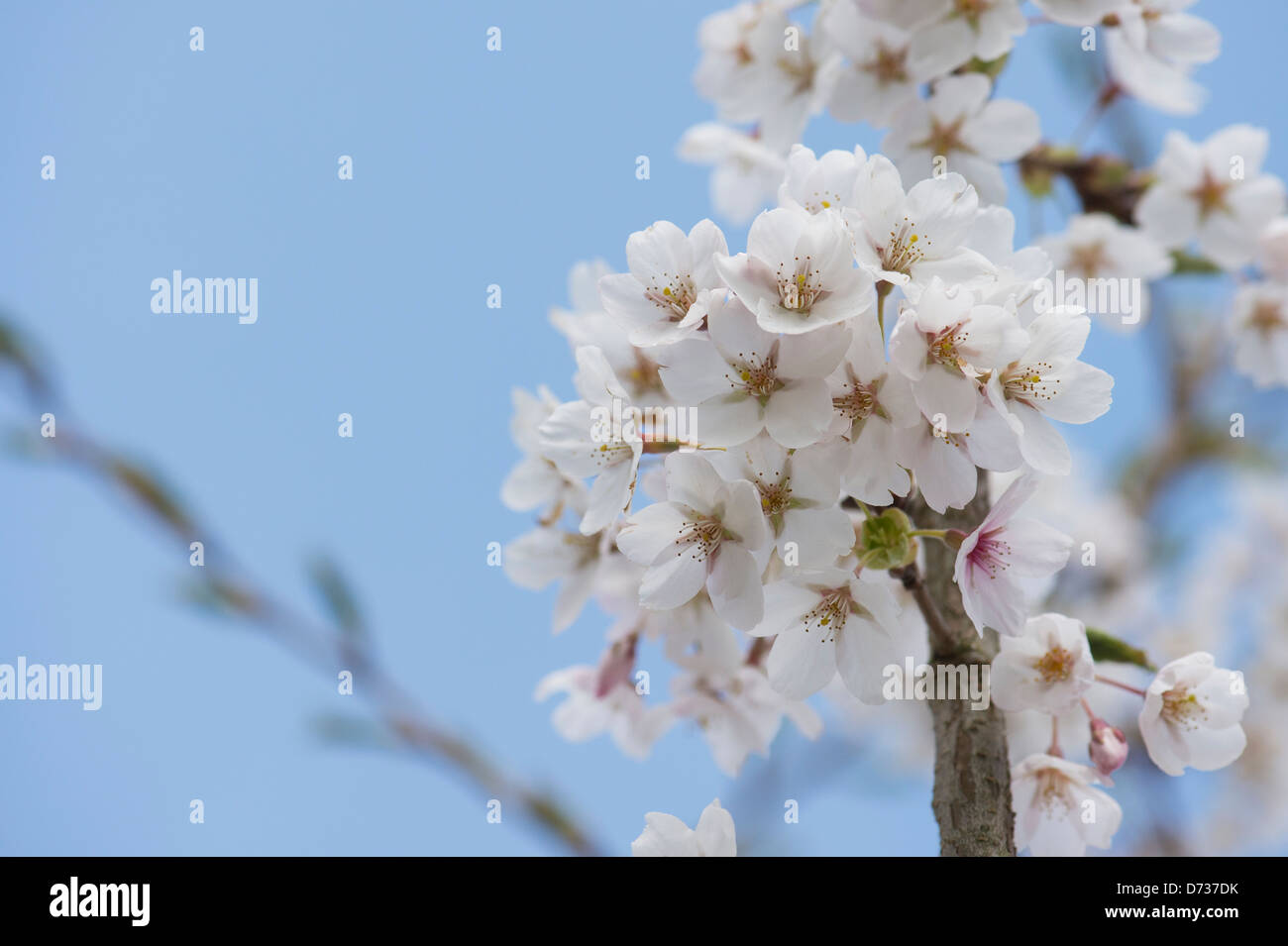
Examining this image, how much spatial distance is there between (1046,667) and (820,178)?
0.50 metres

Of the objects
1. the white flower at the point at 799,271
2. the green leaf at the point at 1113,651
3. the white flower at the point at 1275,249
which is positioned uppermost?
the white flower at the point at 1275,249

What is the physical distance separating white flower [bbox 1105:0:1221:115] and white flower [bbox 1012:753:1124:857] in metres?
1.01

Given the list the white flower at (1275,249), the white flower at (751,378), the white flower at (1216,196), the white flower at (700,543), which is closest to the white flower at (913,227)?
the white flower at (751,378)

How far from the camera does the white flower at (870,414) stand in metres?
0.90

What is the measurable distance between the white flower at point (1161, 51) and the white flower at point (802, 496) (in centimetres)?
94

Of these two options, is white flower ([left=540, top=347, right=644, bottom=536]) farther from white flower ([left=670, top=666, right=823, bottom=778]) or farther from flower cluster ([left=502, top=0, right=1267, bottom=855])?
white flower ([left=670, top=666, right=823, bottom=778])

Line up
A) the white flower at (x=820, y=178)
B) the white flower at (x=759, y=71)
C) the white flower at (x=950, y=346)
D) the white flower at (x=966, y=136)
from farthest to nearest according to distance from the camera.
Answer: the white flower at (x=759, y=71) → the white flower at (x=966, y=136) → the white flower at (x=820, y=178) → the white flower at (x=950, y=346)

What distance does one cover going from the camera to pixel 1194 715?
1.10 m

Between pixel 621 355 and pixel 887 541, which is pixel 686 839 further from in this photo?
pixel 621 355

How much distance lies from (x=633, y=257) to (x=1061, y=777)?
686 mm

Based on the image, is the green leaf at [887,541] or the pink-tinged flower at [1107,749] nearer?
the green leaf at [887,541]

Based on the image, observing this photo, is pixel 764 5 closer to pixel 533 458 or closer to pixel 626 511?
pixel 533 458

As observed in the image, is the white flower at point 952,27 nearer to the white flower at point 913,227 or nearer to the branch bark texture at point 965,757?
the white flower at point 913,227

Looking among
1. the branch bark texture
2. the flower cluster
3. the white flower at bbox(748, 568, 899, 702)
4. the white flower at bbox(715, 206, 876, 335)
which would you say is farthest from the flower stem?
the white flower at bbox(715, 206, 876, 335)
